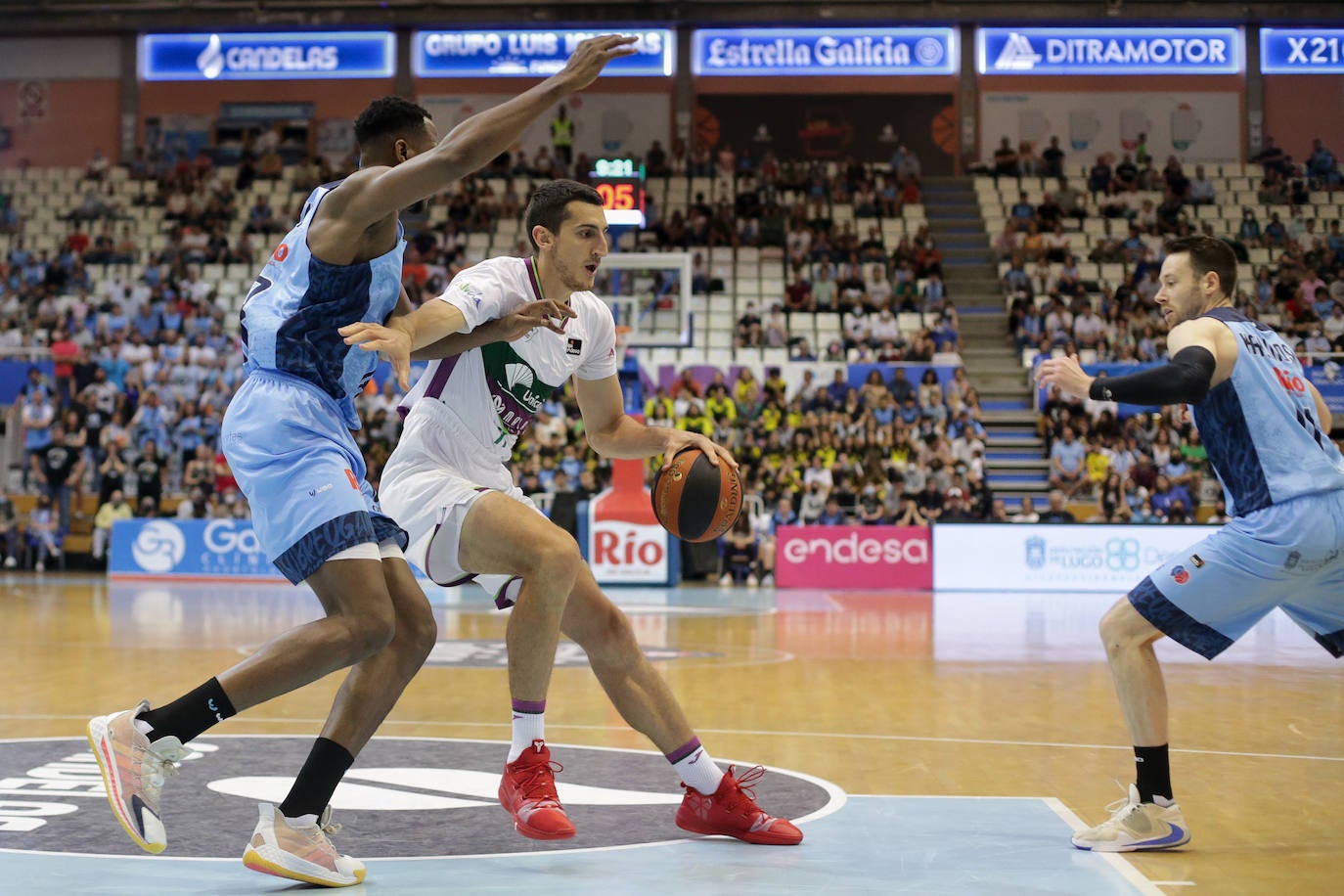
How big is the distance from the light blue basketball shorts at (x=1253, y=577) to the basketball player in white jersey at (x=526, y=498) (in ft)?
4.66

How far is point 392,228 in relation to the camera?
3.88 m

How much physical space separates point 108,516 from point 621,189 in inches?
322

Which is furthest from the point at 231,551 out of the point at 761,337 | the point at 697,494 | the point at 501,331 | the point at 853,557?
the point at 501,331

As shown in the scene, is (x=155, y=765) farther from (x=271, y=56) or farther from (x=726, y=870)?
(x=271, y=56)

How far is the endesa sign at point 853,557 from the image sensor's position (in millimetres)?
16016

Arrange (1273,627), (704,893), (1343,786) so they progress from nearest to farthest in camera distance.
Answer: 1. (704,893)
2. (1343,786)
3. (1273,627)

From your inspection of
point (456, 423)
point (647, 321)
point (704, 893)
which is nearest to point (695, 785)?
point (704, 893)

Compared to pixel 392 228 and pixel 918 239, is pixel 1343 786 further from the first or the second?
pixel 918 239

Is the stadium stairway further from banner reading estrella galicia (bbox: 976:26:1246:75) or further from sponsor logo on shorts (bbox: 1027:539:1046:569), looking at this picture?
sponsor logo on shorts (bbox: 1027:539:1046:569)

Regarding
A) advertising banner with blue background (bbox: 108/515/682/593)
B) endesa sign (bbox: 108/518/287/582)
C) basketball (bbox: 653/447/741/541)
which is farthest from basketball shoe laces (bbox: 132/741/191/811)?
endesa sign (bbox: 108/518/287/582)

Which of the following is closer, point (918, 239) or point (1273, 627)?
point (1273, 627)

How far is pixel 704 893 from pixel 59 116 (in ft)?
100

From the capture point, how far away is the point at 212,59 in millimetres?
28750

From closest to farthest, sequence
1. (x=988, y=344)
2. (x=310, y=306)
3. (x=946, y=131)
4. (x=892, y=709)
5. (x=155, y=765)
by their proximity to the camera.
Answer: (x=155, y=765)
(x=310, y=306)
(x=892, y=709)
(x=988, y=344)
(x=946, y=131)
